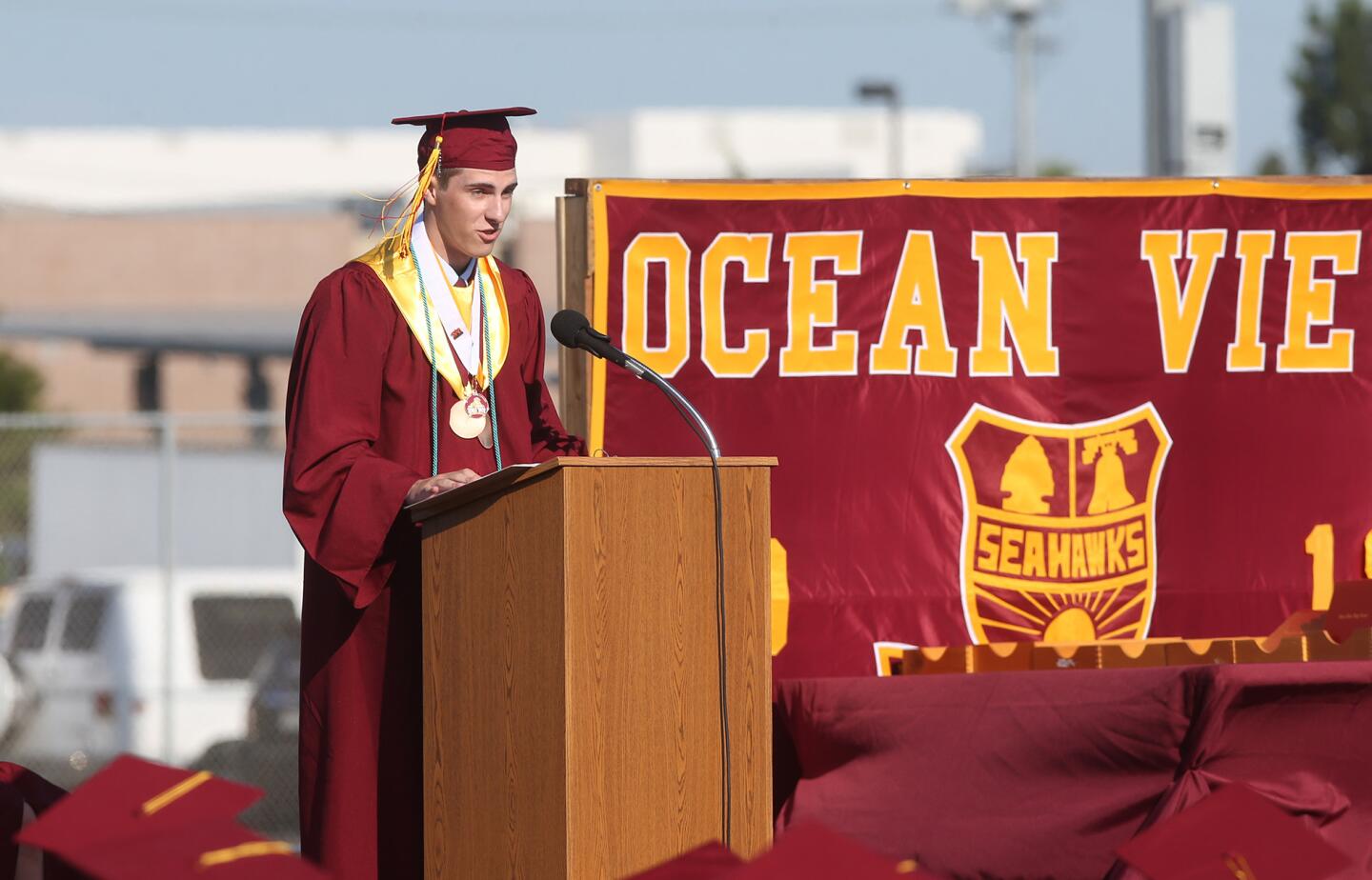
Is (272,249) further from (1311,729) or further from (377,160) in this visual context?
(1311,729)

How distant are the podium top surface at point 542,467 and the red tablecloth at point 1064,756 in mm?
1249

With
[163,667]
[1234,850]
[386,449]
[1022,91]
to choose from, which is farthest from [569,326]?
[1022,91]

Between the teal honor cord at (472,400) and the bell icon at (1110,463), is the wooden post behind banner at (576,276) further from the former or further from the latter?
the bell icon at (1110,463)

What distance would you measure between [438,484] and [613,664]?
2.06 feet

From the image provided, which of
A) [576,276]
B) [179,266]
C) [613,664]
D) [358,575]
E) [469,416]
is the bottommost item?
[613,664]

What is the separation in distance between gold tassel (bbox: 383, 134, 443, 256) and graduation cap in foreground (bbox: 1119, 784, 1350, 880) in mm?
2167

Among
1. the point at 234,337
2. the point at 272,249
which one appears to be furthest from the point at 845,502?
the point at 272,249

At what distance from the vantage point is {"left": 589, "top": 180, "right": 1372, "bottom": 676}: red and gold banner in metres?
6.08

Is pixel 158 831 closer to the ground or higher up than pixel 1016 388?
closer to the ground

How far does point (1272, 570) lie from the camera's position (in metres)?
6.17

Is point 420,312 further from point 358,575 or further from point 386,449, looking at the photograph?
point 358,575

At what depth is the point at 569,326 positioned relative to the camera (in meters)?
4.48

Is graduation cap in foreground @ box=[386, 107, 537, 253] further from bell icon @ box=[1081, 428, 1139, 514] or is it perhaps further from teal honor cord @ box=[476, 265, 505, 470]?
bell icon @ box=[1081, 428, 1139, 514]

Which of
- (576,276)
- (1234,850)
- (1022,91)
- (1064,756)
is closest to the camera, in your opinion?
(1234,850)
